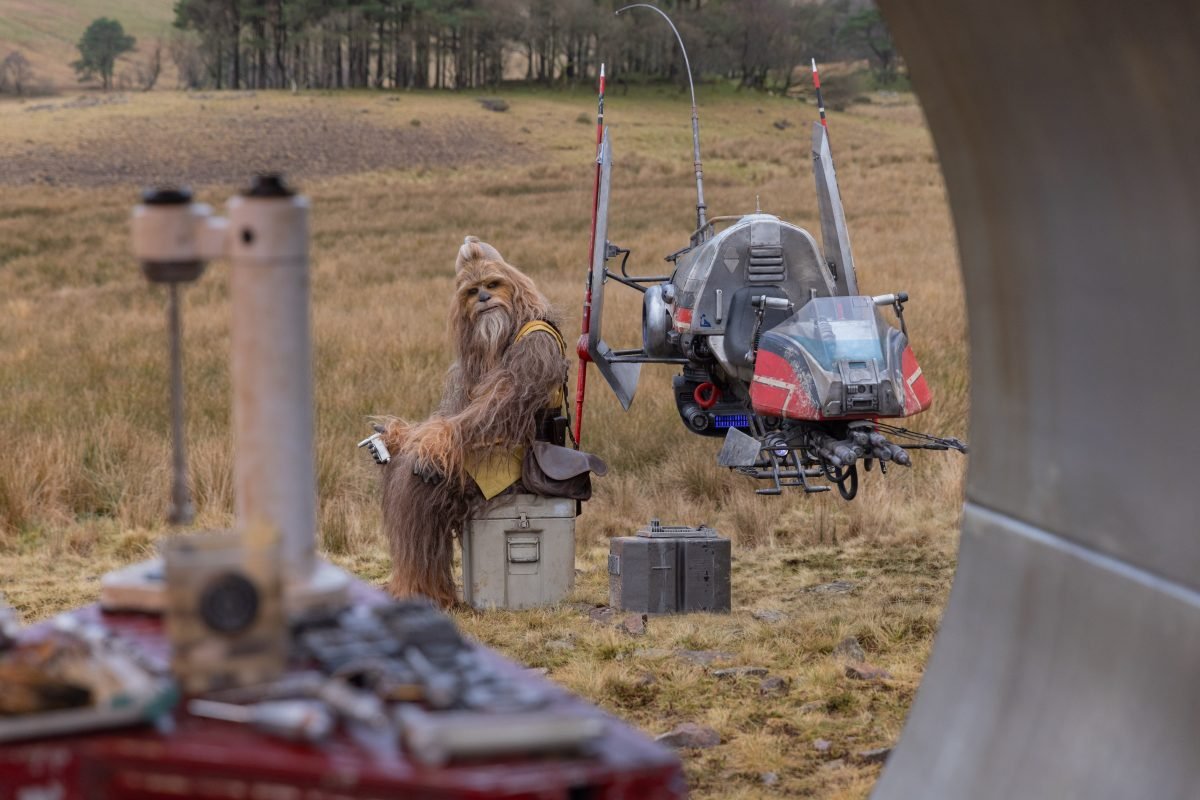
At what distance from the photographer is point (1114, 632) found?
321 centimetres

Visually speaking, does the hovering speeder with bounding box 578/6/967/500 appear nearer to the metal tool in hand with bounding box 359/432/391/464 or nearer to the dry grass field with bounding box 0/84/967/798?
the dry grass field with bounding box 0/84/967/798

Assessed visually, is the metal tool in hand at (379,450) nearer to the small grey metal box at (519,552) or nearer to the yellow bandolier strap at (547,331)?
the small grey metal box at (519,552)

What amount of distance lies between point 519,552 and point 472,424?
25.2 inches

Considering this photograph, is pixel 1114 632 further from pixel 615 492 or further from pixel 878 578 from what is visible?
pixel 615 492

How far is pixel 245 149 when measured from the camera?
39312mm

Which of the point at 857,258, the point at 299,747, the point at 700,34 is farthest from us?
the point at 700,34

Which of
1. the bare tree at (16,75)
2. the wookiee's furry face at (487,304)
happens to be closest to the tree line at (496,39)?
the bare tree at (16,75)

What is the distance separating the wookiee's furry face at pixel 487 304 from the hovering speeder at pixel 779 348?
0.36 meters

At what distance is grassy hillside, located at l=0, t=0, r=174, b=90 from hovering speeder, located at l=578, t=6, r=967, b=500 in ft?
266

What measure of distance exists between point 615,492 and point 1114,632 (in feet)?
18.1

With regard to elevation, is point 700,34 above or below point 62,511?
above

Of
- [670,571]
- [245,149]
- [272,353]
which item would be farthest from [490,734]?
[245,149]

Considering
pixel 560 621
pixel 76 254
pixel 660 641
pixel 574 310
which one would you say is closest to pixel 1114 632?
pixel 660 641

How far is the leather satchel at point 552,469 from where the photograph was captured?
6.37 metres
